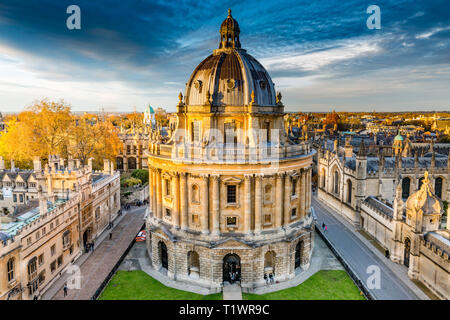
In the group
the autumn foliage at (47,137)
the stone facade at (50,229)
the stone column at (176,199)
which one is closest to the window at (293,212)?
the stone column at (176,199)

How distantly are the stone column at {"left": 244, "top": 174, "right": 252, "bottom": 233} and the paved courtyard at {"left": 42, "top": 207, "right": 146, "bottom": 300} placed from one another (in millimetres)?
16630

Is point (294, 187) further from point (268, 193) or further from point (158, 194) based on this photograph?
point (158, 194)

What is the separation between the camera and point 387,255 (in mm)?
39500

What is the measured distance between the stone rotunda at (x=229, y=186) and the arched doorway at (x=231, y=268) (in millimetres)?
108

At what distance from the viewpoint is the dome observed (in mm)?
35594

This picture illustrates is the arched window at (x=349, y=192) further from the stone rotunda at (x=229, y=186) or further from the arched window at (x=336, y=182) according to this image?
the stone rotunda at (x=229, y=186)

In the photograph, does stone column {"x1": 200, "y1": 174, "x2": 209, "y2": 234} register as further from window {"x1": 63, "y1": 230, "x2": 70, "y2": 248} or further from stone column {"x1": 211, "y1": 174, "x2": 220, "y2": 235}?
window {"x1": 63, "y1": 230, "x2": 70, "y2": 248}

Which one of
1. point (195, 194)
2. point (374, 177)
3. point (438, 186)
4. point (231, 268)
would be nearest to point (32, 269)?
point (195, 194)

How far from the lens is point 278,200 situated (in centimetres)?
3419

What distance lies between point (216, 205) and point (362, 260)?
20.0m

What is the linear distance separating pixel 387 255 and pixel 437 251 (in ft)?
31.2

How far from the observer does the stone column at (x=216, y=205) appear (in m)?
32.5

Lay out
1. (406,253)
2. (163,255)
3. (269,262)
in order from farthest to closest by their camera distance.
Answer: (163,255) → (406,253) → (269,262)
